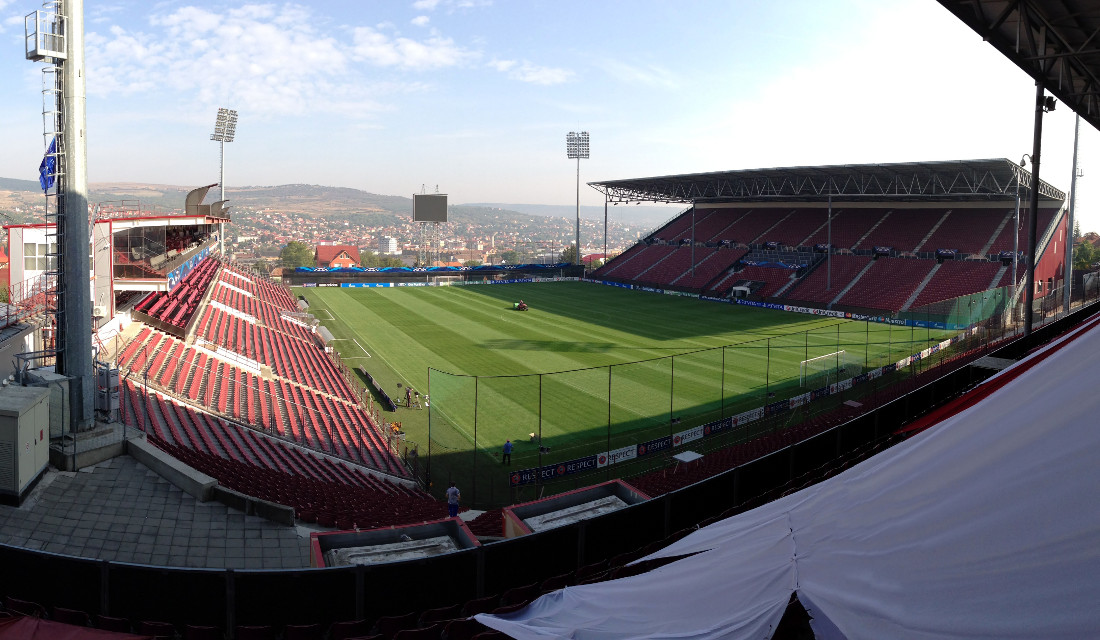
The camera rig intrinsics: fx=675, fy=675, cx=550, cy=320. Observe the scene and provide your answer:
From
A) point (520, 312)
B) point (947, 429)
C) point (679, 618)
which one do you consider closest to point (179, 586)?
point (679, 618)

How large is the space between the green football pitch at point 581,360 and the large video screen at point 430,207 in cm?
3084

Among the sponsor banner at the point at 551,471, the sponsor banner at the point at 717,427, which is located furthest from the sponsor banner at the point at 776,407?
the sponsor banner at the point at 551,471

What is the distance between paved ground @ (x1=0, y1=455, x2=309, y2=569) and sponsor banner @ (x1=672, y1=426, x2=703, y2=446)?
43.2ft

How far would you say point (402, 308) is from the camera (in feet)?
173

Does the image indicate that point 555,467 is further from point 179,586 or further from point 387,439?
point 179,586

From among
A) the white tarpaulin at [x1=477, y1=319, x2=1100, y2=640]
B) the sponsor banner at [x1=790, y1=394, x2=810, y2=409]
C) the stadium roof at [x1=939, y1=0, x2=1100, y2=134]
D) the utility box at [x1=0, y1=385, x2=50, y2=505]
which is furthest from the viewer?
the sponsor banner at [x1=790, y1=394, x2=810, y2=409]

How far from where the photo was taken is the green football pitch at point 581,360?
22.3 metres

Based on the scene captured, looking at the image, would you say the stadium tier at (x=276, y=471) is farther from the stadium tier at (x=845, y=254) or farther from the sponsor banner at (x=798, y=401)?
the stadium tier at (x=845, y=254)

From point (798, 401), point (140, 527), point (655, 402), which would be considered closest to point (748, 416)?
point (798, 401)

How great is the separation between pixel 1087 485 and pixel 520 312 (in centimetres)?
4775

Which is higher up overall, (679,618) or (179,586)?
(679,618)

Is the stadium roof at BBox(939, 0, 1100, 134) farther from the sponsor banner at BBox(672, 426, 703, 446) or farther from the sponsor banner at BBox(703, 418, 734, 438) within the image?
the sponsor banner at BBox(672, 426, 703, 446)

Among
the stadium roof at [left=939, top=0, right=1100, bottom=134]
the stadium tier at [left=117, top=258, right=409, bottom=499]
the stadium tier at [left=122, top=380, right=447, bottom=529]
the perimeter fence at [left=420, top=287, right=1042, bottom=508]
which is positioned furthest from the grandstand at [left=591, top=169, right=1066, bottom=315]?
the stadium tier at [left=122, top=380, right=447, bottom=529]

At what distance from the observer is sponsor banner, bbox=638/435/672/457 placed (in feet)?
65.9
